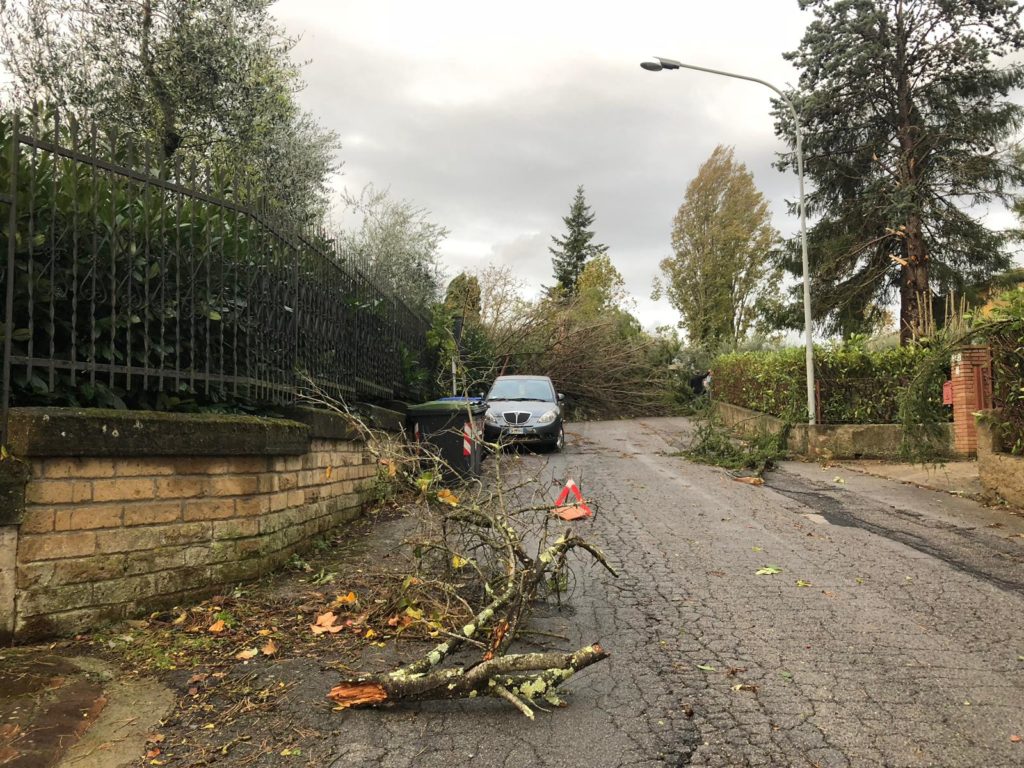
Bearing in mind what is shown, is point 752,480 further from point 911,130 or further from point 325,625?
point 911,130

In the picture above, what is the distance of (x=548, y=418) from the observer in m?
15.0

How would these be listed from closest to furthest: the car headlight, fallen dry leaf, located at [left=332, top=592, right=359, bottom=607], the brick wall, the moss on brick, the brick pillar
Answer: the moss on brick, the brick wall, fallen dry leaf, located at [left=332, top=592, right=359, bottom=607], the brick pillar, the car headlight

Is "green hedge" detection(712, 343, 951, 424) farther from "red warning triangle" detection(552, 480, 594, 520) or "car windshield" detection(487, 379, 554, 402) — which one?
"red warning triangle" detection(552, 480, 594, 520)

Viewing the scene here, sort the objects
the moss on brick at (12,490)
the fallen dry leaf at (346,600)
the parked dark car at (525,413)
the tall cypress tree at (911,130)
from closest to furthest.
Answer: the moss on brick at (12,490), the fallen dry leaf at (346,600), the parked dark car at (525,413), the tall cypress tree at (911,130)

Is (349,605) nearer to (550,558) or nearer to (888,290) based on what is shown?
(550,558)

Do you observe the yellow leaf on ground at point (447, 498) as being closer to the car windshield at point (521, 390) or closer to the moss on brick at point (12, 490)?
the moss on brick at point (12, 490)

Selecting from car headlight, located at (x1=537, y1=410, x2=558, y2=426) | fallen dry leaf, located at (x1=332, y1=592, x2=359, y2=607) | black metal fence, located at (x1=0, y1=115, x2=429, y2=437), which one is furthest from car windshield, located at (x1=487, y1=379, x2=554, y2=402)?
fallen dry leaf, located at (x1=332, y1=592, x2=359, y2=607)

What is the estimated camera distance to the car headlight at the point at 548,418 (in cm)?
1485

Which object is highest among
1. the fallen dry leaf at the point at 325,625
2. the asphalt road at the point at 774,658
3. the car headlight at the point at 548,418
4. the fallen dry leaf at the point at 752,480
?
the car headlight at the point at 548,418

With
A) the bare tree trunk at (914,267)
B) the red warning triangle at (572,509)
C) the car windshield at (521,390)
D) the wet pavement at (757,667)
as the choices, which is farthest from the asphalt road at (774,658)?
the bare tree trunk at (914,267)

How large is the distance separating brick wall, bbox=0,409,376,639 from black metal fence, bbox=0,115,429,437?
494mm

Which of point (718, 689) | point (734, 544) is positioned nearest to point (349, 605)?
point (718, 689)

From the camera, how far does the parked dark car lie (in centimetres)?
1465

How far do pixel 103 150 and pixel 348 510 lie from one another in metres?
3.88
